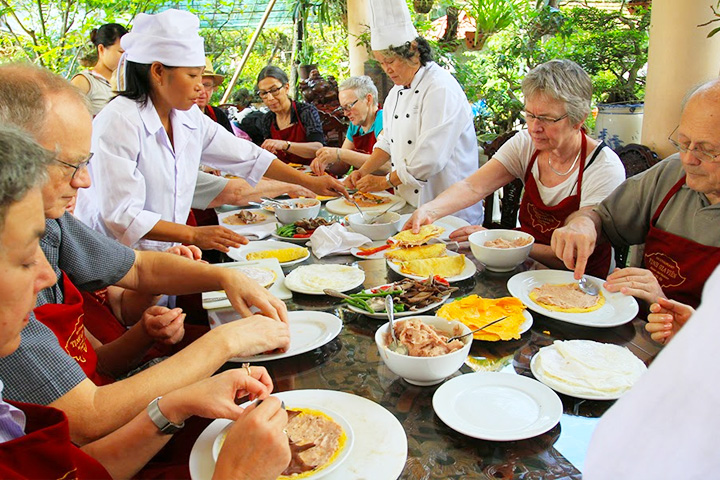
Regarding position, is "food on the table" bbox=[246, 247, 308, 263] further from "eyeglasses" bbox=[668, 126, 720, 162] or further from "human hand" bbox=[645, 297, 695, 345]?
"eyeglasses" bbox=[668, 126, 720, 162]

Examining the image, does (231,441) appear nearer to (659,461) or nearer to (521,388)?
(521,388)

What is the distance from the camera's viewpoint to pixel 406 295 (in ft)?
6.19

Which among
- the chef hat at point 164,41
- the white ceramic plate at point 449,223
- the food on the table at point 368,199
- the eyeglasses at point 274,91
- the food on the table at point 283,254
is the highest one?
the chef hat at point 164,41

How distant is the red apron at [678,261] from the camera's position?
2004 millimetres

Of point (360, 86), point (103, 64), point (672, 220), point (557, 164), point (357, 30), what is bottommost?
point (672, 220)

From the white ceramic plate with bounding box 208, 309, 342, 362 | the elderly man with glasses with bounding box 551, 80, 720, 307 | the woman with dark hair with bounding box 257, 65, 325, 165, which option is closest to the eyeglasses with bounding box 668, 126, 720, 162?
the elderly man with glasses with bounding box 551, 80, 720, 307

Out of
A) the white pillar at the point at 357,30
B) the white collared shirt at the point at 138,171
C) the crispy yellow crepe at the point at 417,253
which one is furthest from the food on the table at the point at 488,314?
the white pillar at the point at 357,30

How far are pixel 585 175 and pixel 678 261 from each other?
27.3 inches

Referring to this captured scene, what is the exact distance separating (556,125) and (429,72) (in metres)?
1.45

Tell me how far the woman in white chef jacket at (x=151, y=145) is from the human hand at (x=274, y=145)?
2136 mm

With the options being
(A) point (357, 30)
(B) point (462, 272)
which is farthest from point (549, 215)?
(A) point (357, 30)

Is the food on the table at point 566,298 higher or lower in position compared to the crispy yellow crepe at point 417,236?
lower

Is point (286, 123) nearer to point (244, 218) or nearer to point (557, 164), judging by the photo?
point (244, 218)

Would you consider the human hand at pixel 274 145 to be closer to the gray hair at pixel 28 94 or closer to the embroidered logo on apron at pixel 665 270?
the gray hair at pixel 28 94
